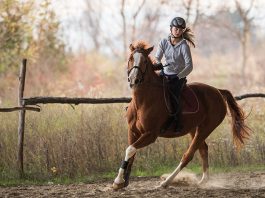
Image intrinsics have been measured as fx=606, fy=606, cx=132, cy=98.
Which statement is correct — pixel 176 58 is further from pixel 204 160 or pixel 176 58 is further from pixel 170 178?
pixel 204 160

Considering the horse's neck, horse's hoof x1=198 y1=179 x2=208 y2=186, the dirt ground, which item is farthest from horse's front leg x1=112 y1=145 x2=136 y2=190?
horse's hoof x1=198 y1=179 x2=208 y2=186

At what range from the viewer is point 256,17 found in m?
29.2

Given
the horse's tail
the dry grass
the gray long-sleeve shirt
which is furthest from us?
the dry grass

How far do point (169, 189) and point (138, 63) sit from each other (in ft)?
5.82

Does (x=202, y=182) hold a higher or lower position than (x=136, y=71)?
lower

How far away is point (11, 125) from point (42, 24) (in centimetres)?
859

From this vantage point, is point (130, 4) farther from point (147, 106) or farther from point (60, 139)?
point (147, 106)

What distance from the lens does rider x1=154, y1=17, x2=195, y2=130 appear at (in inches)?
300

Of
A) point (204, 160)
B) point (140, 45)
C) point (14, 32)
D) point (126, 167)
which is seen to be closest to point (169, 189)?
point (126, 167)

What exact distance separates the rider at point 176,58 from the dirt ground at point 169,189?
2.96 ft

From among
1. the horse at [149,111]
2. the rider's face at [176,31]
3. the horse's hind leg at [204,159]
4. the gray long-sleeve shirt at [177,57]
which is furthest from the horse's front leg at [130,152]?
the horse's hind leg at [204,159]

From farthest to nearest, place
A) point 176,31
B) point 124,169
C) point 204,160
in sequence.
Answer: point 204,160, point 176,31, point 124,169

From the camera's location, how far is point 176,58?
303 inches

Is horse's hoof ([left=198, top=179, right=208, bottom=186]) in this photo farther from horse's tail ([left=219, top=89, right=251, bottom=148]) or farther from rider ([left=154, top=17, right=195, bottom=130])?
rider ([left=154, top=17, right=195, bottom=130])
